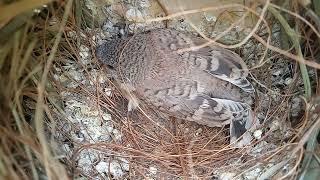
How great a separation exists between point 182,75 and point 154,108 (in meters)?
0.13

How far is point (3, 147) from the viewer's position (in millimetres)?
1295

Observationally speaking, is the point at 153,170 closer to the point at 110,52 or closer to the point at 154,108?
the point at 154,108

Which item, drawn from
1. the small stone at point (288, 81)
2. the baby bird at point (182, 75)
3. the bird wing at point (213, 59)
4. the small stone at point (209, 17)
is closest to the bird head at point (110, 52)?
the baby bird at point (182, 75)

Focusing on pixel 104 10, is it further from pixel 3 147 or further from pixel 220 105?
pixel 3 147

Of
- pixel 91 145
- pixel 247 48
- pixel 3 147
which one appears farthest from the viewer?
pixel 247 48

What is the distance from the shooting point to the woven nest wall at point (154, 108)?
4.78 feet

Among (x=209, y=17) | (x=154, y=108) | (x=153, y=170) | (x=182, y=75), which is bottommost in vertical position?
(x=153, y=170)

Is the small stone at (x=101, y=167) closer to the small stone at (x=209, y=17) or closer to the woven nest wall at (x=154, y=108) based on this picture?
the woven nest wall at (x=154, y=108)

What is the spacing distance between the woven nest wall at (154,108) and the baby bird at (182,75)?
0.05m

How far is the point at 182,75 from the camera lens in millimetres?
1600

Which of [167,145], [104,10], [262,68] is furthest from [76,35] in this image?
[262,68]

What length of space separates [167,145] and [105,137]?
0.57 ft

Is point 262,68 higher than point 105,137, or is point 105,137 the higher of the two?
point 262,68

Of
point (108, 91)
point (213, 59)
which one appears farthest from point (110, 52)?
point (213, 59)
